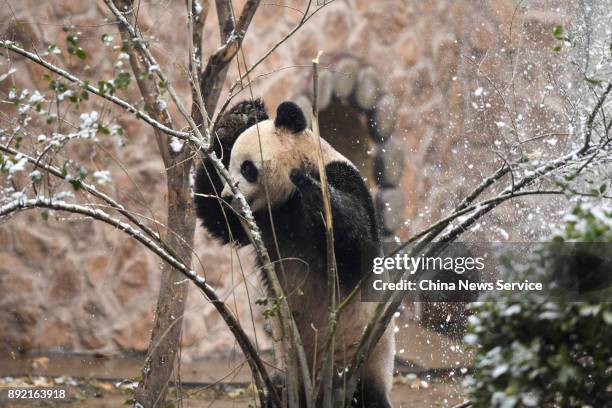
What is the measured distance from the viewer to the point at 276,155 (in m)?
2.86

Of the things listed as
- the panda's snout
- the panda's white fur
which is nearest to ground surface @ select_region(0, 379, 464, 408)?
the panda's white fur

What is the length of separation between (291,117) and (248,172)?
10.5 inches

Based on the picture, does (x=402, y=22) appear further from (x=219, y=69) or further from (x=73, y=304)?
(x=73, y=304)

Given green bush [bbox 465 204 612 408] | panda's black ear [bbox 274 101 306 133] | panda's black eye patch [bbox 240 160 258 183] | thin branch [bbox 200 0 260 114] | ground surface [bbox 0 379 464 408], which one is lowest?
green bush [bbox 465 204 612 408]

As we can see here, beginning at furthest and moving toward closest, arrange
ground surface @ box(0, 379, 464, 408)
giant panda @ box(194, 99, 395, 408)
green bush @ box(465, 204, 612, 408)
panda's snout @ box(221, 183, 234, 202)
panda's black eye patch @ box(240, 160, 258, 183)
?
ground surface @ box(0, 379, 464, 408) → panda's black eye patch @ box(240, 160, 258, 183) → giant panda @ box(194, 99, 395, 408) → panda's snout @ box(221, 183, 234, 202) → green bush @ box(465, 204, 612, 408)

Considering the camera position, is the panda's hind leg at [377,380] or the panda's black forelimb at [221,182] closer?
the panda's hind leg at [377,380]

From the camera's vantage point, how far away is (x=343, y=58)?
5137mm

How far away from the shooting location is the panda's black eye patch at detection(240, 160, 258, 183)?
9.48 ft

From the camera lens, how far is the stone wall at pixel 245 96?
Result: 4840 millimetres

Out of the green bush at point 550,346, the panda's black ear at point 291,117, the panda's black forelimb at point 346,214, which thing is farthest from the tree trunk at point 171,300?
the green bush at point 550,346

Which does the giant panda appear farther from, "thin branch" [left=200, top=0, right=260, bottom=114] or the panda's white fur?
"thin branch" [left=200, top=0, right=260, bottom=114]

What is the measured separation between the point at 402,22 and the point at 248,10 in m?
2.39

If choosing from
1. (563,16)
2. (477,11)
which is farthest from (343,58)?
(563,16)

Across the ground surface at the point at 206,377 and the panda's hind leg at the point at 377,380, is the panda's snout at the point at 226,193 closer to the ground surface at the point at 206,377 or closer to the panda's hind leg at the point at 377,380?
the panda's hind leg at the point at 377,380
